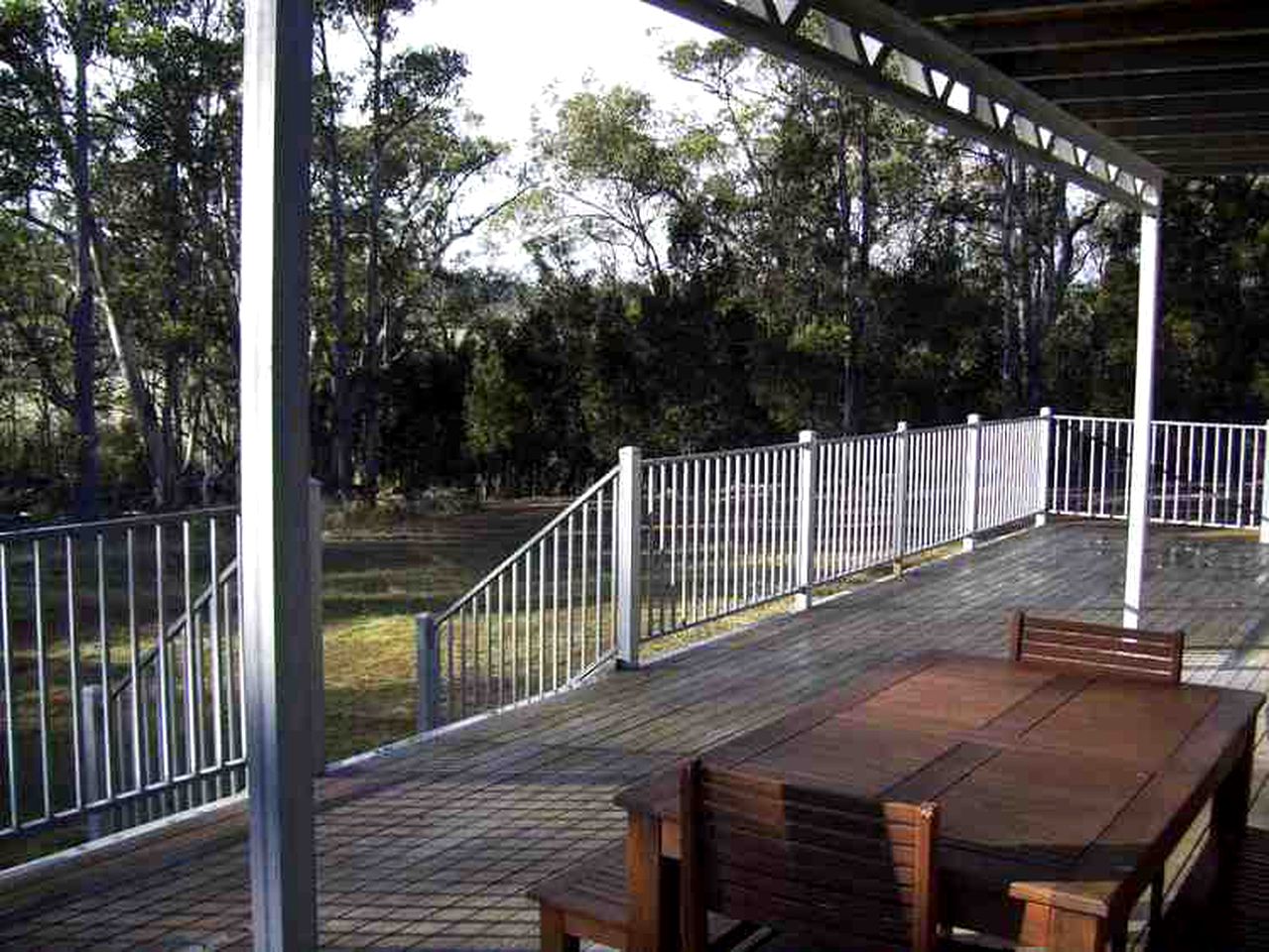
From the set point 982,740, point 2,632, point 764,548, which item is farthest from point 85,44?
point 982,740

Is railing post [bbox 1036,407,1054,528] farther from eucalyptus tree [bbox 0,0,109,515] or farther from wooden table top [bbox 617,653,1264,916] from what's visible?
eucalyptus tree [bbox 0,0,109,515]

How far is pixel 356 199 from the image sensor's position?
18.0m

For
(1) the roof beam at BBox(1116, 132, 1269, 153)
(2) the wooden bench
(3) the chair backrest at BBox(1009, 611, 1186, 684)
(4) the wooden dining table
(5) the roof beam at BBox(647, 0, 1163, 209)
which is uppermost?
(1) the roof beam at BBox(1116, 132, 1269, 153)

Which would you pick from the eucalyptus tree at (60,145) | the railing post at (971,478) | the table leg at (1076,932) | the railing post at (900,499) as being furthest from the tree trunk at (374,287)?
the table leg at (1076,932)

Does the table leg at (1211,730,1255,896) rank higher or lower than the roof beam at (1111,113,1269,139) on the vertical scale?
lower

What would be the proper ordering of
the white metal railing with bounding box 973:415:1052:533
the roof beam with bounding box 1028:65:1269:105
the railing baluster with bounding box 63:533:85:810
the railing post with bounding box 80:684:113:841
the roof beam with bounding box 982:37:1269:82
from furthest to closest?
1. the white metal railing with bounding box 973:415:1052:533
2. the roof beam with bounding box 1028:65:1269:105
3. the roof beam with bounding box 982:37:1269:82
4. the railing post with bounding box 80:684:113:841
5. the railing baluster with bounding box 63:533:85:810

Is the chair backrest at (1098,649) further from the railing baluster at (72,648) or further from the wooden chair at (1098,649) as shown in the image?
the railing baluster at (72,648)

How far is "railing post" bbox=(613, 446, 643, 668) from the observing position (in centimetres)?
577

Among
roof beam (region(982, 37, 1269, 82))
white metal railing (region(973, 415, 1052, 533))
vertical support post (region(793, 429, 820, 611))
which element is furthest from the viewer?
white metal railing (region(973, 415, 1052, 533))

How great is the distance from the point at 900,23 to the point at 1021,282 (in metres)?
15.7

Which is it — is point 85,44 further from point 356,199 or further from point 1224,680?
point 1224,680

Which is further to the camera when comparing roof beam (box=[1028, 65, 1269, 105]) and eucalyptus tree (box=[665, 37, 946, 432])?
eucalyptus tree (box=[665, 37, 946, 432])

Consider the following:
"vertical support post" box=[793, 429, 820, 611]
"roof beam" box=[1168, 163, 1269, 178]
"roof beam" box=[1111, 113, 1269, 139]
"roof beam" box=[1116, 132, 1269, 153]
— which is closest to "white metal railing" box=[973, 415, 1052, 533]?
"vertical support post" box=[793, 429, 820, 611]

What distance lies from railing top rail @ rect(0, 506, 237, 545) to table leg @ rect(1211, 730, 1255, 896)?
109 inches
